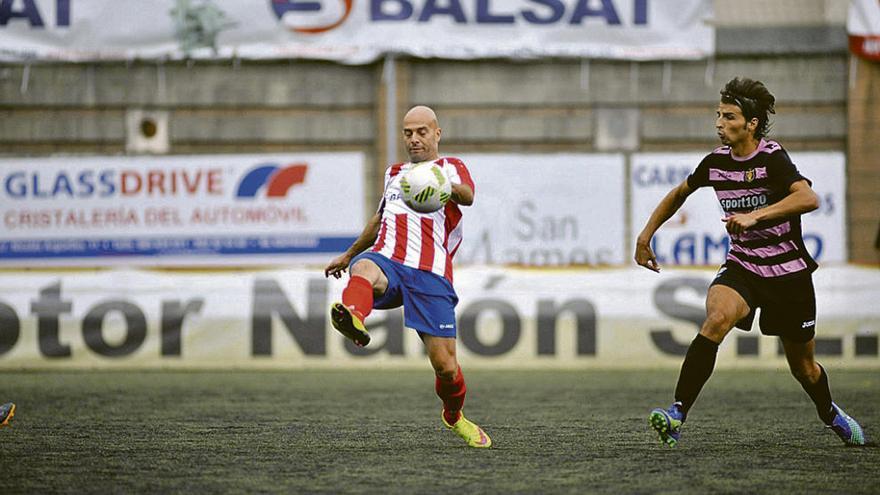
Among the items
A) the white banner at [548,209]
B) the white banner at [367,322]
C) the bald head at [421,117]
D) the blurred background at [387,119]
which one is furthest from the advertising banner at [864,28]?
the bald head at [421,117]

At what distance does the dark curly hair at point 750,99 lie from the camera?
6641 mm

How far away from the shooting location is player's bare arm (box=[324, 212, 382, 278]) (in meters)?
7.01

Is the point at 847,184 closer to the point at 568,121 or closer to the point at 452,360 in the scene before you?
the point at 568,121

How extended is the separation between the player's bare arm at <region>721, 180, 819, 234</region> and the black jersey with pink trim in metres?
0.07

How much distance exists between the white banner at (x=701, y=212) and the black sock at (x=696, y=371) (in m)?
11.2

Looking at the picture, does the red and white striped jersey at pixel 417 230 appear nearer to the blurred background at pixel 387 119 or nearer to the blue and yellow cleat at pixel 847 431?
the blue and yellow cleat at pixel 847 431

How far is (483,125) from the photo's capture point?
18.3m

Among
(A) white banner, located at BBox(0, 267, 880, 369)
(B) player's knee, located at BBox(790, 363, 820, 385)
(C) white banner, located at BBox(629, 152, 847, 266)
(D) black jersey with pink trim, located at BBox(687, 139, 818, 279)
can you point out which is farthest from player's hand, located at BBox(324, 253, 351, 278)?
(C) white banner, located at BBox(629, 152, 847, 266)

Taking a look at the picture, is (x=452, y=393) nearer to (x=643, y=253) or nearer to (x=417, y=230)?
(x=417, y=230)

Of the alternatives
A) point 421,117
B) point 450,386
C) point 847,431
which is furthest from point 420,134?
point 847,431

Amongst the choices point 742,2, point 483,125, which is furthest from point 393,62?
point 742,2

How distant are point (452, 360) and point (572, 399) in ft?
11.8

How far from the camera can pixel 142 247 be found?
18344 mm

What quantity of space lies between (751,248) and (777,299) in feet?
0.90
